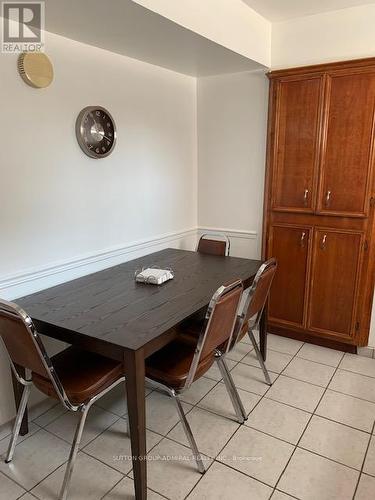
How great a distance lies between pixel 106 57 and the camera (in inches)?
96.6

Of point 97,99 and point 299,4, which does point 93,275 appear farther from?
point 299,4

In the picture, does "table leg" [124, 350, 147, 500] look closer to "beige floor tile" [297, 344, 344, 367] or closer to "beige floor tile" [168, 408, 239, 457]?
"beige floor tile" [168, 408, 239, 457]

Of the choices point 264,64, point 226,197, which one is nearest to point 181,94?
point 264,64

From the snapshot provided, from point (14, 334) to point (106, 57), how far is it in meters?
1.83

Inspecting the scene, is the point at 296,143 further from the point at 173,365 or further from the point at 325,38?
the point at 173,365

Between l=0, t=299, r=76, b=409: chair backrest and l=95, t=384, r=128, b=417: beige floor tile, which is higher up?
l=0, t=299, r=76, b=409: chair backrest

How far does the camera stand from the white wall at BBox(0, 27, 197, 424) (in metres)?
2.02

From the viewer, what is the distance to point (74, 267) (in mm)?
2402

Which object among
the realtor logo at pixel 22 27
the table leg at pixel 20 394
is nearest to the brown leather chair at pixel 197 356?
the table leg at pixel 20 394

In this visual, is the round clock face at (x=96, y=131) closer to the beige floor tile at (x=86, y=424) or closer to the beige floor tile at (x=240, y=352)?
the beige floor tile at (x=86, y=424)

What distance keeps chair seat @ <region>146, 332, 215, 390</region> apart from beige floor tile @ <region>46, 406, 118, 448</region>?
0.57 meters

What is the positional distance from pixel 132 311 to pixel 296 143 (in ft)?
6.09

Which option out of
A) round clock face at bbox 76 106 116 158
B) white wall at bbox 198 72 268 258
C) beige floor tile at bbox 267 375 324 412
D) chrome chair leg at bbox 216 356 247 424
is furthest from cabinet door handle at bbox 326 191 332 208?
round clock face at bbox 76 106 116 158

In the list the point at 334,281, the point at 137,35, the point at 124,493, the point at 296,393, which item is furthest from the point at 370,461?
the point at 137,35
